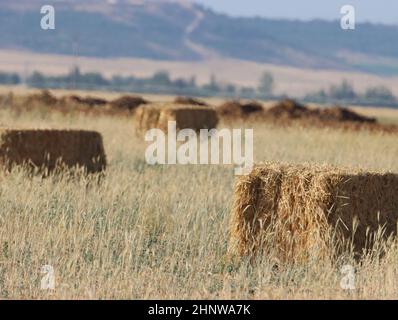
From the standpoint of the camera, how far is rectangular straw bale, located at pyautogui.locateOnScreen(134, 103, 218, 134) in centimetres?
2259

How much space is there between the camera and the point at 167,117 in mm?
22625

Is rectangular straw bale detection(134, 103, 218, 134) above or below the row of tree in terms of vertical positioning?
below

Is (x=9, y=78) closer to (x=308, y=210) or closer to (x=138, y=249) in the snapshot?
(x=138, y=249)

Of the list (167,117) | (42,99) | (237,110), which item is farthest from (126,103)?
(167,117)

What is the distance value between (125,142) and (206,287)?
41.0 ft

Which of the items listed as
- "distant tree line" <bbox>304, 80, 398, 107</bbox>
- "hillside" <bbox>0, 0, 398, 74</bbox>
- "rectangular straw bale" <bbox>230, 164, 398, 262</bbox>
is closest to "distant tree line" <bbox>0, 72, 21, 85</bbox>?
"distant tree line" <bbox>304, 80, 398, 107</bbox>

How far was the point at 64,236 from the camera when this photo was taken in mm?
9594

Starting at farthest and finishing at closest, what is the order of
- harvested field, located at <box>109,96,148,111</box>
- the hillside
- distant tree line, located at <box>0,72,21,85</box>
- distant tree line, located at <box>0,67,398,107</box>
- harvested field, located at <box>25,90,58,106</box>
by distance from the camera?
the hillside
distant tree line, located at <box>0,72,21,85</box>
distant tree line, located at <box>0,67,398,107</box>
harvested field, located at <box>109,96,148,111</box>
harvested field, located at <box>25,90,58,106</box>

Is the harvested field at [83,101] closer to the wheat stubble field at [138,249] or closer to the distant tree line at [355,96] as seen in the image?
the wheat stubble field at [138,249]

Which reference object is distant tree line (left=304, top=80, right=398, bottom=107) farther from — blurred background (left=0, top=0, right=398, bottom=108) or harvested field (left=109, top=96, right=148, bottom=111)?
harvested field (left=109, top=96, right=148, bottom=111)

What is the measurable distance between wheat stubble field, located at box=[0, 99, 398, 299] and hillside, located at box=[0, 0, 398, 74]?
5425 inches

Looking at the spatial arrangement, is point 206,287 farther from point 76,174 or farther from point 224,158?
point 224,158

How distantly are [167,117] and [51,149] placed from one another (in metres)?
8.62
